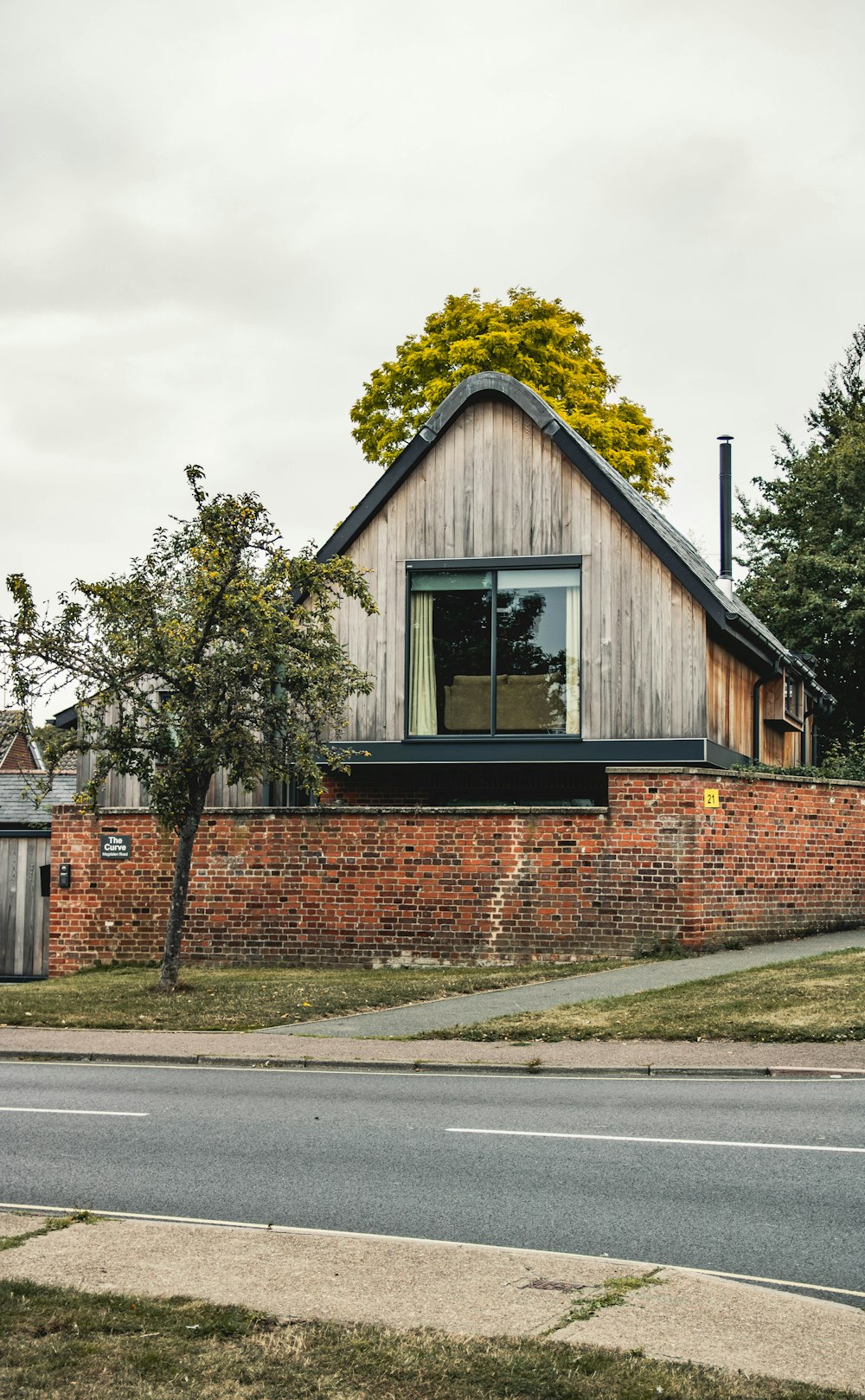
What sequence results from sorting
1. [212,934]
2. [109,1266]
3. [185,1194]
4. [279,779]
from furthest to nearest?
[212,934], [279,779], [185,1194], [109,1266]

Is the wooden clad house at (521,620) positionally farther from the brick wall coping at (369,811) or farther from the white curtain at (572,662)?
the brick wall coping at (369,811)

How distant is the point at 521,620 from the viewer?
916 inches

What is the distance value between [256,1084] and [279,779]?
659cm

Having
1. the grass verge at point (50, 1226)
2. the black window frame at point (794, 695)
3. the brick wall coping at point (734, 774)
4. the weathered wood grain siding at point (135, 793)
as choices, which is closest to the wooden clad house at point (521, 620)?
the brick wall coping at point (734, 774)

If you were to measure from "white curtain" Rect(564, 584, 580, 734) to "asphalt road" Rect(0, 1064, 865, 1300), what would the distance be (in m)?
11.2

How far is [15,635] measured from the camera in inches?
659

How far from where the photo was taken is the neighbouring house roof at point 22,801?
26016 millimetres

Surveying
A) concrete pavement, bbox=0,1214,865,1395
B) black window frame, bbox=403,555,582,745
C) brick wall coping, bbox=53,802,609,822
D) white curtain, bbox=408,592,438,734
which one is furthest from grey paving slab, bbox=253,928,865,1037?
concrete pavement, bbox=0,1214,865,1395

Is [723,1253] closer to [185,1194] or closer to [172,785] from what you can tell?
[185,1194]

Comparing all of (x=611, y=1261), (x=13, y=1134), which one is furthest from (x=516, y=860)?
(x=611, y=1261)

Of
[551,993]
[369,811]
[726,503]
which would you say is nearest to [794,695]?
[726,503]

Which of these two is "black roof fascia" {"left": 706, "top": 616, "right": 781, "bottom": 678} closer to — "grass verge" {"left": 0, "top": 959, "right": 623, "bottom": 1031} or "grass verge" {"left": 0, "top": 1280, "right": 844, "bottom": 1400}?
"grass verge" {"left": 0, "top": 959, "right": 623, "bottom": 1031}

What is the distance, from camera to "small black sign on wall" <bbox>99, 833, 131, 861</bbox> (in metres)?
22.0

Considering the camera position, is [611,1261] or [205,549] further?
[205,549]
